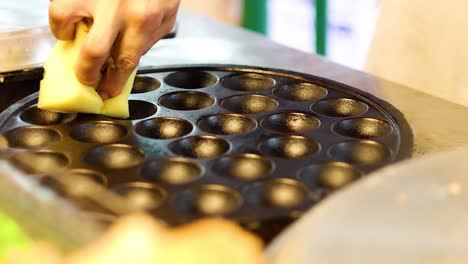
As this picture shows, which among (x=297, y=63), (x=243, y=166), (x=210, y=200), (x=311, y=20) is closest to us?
(x=210, y=200)

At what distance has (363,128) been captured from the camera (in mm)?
1088

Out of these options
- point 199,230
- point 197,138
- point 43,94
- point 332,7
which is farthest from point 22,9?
point 332,7

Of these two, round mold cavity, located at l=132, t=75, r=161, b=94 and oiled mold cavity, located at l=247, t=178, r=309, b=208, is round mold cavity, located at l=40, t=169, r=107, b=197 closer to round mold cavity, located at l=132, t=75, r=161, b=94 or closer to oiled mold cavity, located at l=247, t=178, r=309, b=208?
oiled mold cavity, located at l=247, t=178, r=309, b=208

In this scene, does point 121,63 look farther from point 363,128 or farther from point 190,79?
point 363,128

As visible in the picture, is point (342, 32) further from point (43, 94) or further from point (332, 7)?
point (43, 94)

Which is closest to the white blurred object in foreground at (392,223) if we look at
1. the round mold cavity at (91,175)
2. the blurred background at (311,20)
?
the round mold cavity at (91,175)

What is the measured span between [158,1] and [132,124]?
17 centimetres

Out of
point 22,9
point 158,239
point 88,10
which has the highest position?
point 22,9

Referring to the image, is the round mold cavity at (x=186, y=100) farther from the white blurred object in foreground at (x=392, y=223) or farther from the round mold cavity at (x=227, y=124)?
the white blurred object in foreground at (x=392, y=223)

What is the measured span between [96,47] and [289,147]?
0.93ft

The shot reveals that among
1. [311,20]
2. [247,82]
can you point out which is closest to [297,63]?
[247,82]

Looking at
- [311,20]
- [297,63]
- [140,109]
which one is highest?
[311,20]

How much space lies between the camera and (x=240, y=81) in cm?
126

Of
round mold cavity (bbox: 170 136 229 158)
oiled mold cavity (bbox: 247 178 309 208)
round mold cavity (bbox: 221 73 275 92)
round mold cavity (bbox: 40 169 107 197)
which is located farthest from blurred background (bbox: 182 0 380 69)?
round mold cavity (bbox: 40 169 107 197)
